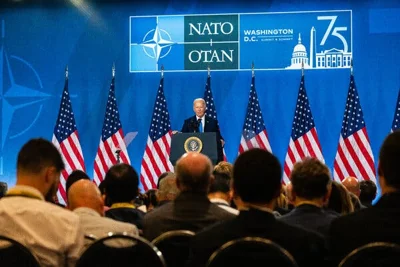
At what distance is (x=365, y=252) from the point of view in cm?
260

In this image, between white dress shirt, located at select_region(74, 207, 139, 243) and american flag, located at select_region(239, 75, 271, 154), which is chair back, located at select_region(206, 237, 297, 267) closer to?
white dress shirt, located at select_region(74, 207, 139, 243)

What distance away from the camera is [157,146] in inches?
424

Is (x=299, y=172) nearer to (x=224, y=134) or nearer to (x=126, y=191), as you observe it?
(x=126, y=191)

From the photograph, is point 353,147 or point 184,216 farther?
point 353,147

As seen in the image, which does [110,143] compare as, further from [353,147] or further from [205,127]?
[353,147]

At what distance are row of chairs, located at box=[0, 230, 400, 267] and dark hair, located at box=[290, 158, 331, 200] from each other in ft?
2.21

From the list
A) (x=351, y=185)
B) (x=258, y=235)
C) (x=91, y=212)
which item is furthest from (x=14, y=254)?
(x=351, y=185)

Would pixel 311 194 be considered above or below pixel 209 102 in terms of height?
below

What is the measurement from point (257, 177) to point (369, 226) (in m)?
0.49

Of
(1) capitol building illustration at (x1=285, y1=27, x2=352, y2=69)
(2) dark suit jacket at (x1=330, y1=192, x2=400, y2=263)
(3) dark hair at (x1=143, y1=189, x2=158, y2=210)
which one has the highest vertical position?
(1) capitol building illustration at (x1=285, y1=27, x2=352, y2=69)

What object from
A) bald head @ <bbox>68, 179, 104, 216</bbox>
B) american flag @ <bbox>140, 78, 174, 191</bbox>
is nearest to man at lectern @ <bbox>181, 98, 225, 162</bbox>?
american flag @ <bbox>140, 78, 174, 191</bbox>

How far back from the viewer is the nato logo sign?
11180 millimetres

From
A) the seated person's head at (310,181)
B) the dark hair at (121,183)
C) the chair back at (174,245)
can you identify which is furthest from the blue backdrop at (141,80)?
the chair back at (174,245)

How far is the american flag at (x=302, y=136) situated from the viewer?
1032 cm
